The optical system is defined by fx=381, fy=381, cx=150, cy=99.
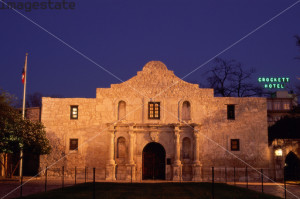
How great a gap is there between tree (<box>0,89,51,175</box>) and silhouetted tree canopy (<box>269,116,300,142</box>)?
19092 millimetres

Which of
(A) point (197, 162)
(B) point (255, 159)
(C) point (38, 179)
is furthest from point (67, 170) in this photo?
(B) point (255, 159)

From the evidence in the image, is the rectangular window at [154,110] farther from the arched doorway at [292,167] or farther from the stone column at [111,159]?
the arched doorway at [292,167]

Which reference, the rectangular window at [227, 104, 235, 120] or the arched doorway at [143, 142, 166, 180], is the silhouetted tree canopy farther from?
the arched doorway at [143, 142, 166, 180]

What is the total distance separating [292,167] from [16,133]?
23.9m

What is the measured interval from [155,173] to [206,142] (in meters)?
4.96

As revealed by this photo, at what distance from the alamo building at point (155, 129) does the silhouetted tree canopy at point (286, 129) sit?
112 centimetres

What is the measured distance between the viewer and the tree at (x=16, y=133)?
2761 centimetres

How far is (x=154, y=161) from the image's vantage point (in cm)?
3192

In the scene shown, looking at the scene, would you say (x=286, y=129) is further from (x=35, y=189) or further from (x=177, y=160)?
(x=35, y=189)

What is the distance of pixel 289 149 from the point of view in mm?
32344

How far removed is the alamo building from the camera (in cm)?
3139

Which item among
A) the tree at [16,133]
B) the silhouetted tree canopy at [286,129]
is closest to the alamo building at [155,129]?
the silhouetted tree canopy at [286,129]

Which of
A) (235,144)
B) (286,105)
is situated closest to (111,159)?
(235,144)

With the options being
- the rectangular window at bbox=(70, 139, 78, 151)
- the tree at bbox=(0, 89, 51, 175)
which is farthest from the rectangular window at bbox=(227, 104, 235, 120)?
the tree at bbox=(0, 89, 51, 175)
